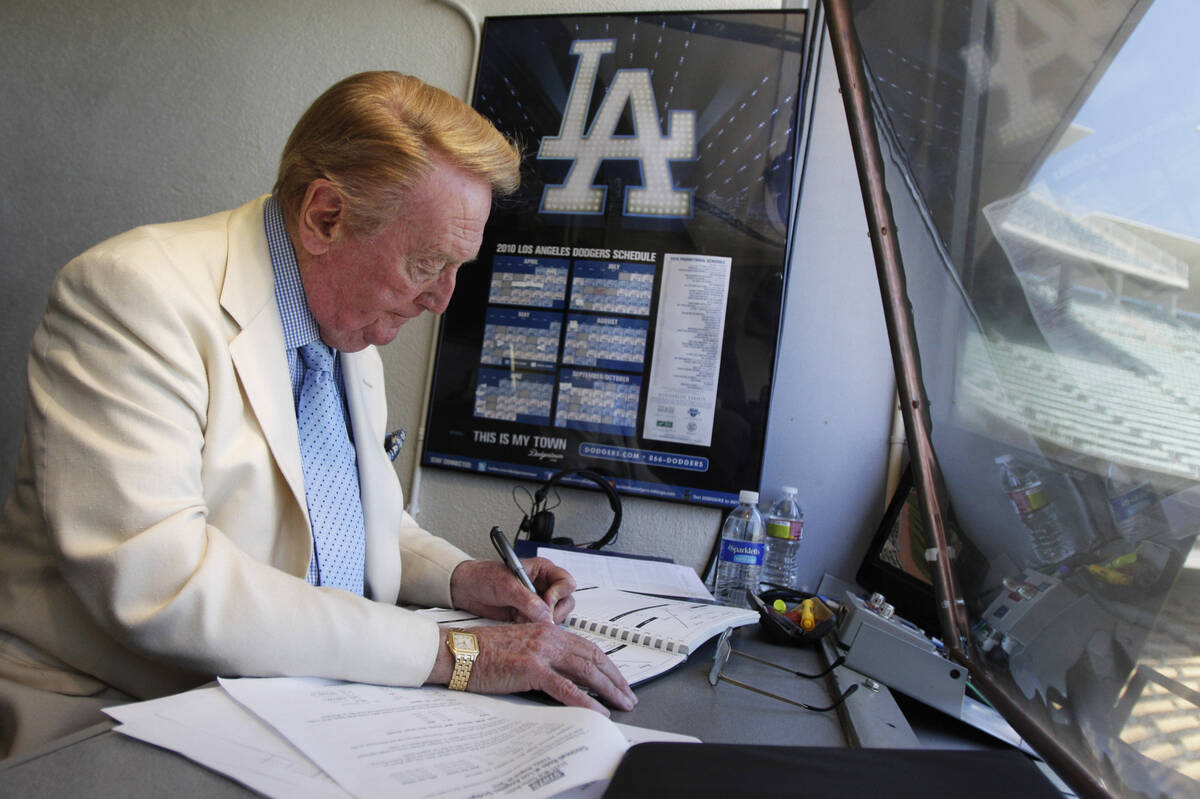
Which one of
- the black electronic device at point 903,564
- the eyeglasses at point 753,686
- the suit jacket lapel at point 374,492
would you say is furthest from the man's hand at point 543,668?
the black electronic device at point 903,564

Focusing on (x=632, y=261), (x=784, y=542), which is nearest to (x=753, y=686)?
(x=784, y=542)

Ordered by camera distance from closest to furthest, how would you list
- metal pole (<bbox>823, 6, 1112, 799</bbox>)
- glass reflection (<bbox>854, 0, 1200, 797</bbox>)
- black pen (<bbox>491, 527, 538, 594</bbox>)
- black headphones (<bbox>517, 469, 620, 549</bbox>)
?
glass reflection (<bbox>854, 0, 1200, 797</bbox>) < metal pole (<bbox>823, 6, 1112, 799</bbox>) < black pen (<bbox>491, 527, 538, 594</bbox>) < black headphones (<bbox>517, 469, 620, 549</bbox>)

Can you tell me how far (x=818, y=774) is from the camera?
61cm

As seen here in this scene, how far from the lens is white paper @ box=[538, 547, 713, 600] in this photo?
1.45 metres

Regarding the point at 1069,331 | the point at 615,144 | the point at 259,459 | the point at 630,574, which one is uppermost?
the point at 615,144

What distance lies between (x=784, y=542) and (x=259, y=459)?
3.94 feet

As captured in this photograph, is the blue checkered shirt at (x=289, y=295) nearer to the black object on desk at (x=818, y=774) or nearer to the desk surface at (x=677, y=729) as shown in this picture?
the desk surface at (x=677, y=729)

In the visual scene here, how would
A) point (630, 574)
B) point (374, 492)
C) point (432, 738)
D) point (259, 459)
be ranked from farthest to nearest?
point (630, 574) < point (374, 492) < point (259, 459) < point (432, 738)

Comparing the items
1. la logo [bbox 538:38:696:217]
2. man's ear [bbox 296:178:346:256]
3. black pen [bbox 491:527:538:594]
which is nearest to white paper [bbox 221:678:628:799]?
black pen [bbox 491:527:538:594]

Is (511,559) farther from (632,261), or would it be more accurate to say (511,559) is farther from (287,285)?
(632,261)

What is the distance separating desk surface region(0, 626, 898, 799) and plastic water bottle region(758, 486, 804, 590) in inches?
17.0

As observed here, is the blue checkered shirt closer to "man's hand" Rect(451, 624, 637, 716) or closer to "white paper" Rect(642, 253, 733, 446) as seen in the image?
"man's hand" Rect(451, 624, 637, 716)

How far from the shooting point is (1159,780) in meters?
0.50

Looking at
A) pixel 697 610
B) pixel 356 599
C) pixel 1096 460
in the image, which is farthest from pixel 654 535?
pixel 1096 460
